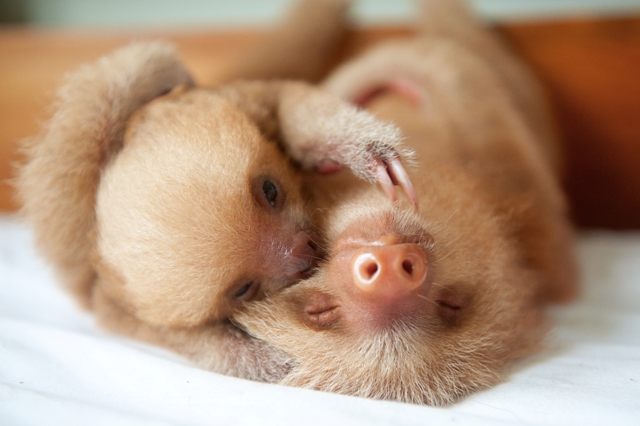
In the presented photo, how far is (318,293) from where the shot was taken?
1265mm

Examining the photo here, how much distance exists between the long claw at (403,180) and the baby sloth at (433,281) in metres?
0.04

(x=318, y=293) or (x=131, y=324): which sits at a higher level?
(x=318, y=293)

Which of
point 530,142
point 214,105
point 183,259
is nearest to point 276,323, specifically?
point 183,259

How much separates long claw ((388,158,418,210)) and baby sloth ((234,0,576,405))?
0.04 m

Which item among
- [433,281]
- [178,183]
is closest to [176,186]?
[178,183]

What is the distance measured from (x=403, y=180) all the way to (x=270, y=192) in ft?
1.17

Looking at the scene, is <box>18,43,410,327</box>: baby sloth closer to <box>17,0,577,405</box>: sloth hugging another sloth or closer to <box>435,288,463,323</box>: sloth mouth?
<box>17,0,577,405</box>: sloth hugging another sloth

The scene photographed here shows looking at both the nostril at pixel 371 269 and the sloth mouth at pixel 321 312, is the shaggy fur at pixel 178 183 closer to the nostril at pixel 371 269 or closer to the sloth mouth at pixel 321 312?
the sloth mouth at pixel 321 312

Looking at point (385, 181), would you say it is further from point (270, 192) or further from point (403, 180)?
point (270, 192)

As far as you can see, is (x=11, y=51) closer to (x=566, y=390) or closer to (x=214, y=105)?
(x=214, y=105)

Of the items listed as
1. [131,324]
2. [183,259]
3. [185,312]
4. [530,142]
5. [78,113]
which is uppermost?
[530,142]

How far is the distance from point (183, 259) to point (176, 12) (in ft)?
8.49

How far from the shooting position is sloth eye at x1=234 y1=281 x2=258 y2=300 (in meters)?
1.34

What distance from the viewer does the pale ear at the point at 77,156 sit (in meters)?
1.42
